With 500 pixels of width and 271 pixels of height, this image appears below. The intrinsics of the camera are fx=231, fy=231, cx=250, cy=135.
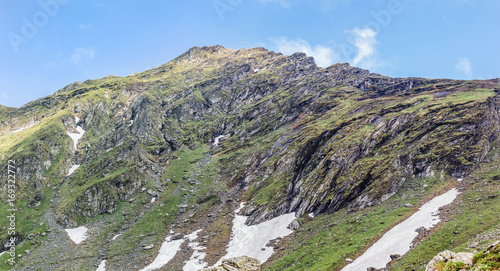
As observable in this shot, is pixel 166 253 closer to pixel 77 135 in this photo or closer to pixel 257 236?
pixel 257 236

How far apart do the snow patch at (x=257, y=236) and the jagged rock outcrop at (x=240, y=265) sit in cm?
310

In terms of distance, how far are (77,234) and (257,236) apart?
67.2 m

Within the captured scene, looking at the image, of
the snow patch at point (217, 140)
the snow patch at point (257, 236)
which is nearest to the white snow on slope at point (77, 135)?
the snow patch at point (217, 140)

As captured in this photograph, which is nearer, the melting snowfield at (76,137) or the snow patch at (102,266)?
the snow patch at (102,266)

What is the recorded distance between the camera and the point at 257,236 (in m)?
72.7

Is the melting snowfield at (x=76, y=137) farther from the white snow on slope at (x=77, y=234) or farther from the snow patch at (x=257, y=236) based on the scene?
the snow patch at (x=257, y=236)

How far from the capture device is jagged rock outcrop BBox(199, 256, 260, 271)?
2090 inches

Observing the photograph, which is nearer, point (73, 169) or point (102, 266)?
point (102, 266)

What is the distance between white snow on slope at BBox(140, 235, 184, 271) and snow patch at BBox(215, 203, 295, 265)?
54.6 ft

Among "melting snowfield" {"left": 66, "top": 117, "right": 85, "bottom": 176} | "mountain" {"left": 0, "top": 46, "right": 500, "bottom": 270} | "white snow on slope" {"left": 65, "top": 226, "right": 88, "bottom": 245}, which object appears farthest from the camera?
"melting snowfield" {"left": 66, "top": 117, "right": 85, "bottom": 176}

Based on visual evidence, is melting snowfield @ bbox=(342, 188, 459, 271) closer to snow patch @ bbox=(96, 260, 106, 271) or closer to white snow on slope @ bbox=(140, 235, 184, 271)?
white snow on slope @ bbox=(140, 235, 184, 271)

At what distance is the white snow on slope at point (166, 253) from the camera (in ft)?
215

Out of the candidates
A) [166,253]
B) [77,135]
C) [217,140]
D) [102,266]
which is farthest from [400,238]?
[77,135]

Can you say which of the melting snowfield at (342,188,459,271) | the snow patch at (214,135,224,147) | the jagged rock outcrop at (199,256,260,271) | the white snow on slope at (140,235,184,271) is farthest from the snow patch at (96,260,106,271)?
the snow patch at (214,135,224,147)
